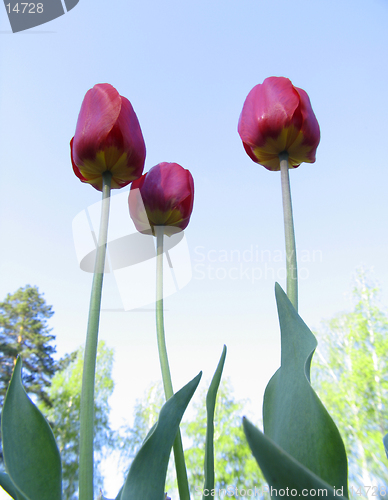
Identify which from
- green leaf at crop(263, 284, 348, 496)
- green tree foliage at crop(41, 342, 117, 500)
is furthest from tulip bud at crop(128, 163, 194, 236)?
green tree foliage at crop(41, 342, 117, 500)

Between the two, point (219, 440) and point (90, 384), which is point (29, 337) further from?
point (90, 384)

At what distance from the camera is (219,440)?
182 inches

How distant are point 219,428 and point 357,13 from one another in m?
5.49

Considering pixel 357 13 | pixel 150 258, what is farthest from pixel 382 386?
pixel 150 258

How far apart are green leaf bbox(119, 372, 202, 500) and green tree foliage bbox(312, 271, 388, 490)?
4605 mm

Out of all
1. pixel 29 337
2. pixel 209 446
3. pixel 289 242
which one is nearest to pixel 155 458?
pixel 209 446

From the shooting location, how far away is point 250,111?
0.98 feet

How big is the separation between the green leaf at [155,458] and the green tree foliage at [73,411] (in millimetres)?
4983

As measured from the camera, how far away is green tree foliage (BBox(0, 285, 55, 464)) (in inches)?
184

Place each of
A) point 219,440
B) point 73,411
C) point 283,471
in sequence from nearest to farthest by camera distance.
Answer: point 283,471 < point 219,440 < point 73,411

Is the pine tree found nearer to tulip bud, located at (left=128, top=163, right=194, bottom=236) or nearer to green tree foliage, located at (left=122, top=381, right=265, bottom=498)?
green tree foliage, located at (left=122, top=381, right=265, bottom=498)

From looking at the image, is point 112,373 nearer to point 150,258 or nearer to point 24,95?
point 24,95

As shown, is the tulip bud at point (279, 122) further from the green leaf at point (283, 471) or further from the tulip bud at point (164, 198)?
the green leaf at point (283, 471)

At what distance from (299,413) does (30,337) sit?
216 inches
